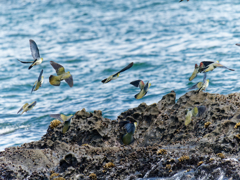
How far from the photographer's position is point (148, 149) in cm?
477

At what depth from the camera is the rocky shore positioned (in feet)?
14.2

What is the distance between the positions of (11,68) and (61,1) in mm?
13507

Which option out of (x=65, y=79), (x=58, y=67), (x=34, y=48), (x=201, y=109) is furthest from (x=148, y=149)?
(x=34, y=48)

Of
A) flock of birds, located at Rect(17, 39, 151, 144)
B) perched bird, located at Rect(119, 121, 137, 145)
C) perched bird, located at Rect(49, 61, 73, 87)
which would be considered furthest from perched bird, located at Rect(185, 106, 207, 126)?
perched bird, located at Rect(49, 61, 73, 87)

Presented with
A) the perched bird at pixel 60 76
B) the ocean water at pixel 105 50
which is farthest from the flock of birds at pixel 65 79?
the ocean water at pixel 105 50

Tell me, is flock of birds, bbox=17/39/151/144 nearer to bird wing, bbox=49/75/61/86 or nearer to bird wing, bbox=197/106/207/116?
bird wing, bbox=49/75/61/86

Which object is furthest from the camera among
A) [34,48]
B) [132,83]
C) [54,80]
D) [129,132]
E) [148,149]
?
[129,132]

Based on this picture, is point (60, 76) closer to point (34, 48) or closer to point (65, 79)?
point (65, 79)

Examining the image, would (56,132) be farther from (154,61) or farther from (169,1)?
(169,1)

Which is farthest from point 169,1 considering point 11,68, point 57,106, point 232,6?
point 57,106

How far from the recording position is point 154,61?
45.9 ft

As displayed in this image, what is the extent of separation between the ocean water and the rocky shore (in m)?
2.94

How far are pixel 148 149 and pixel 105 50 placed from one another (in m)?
11.3

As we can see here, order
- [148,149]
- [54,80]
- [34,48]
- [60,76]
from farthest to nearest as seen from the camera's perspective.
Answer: [34,48]
[60,76]
[54,80]
[148,149]
